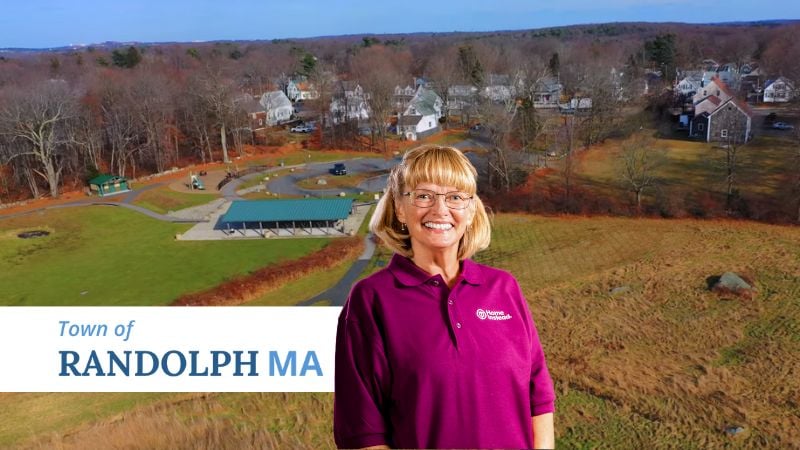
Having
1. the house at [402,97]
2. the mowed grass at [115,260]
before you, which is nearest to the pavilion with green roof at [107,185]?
the mowed grass at [115,260]

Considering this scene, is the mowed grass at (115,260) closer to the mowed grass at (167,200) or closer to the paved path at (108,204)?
the paved path at (108,204)

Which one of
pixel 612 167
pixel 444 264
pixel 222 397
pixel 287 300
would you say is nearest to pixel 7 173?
pixel 287 300

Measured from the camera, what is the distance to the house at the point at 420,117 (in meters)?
40.9

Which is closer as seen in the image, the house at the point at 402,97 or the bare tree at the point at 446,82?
the house at the point at 402,97

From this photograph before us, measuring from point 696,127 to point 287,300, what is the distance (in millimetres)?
29567

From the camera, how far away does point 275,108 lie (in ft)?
161

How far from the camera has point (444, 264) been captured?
2418 millimetres

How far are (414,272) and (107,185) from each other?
30.4 metres

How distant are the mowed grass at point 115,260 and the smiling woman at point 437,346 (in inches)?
611

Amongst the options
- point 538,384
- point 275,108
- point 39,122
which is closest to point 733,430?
point 538,384

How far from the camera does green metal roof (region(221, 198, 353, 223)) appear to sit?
72.6 ft

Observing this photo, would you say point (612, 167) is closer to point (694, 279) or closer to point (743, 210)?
point (743, 210)

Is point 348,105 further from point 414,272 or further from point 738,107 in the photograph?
point 414,272

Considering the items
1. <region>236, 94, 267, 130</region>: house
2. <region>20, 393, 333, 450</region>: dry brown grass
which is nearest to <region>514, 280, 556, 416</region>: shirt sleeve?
<region>20, 393, 333, 450</region>: dry brown grass
